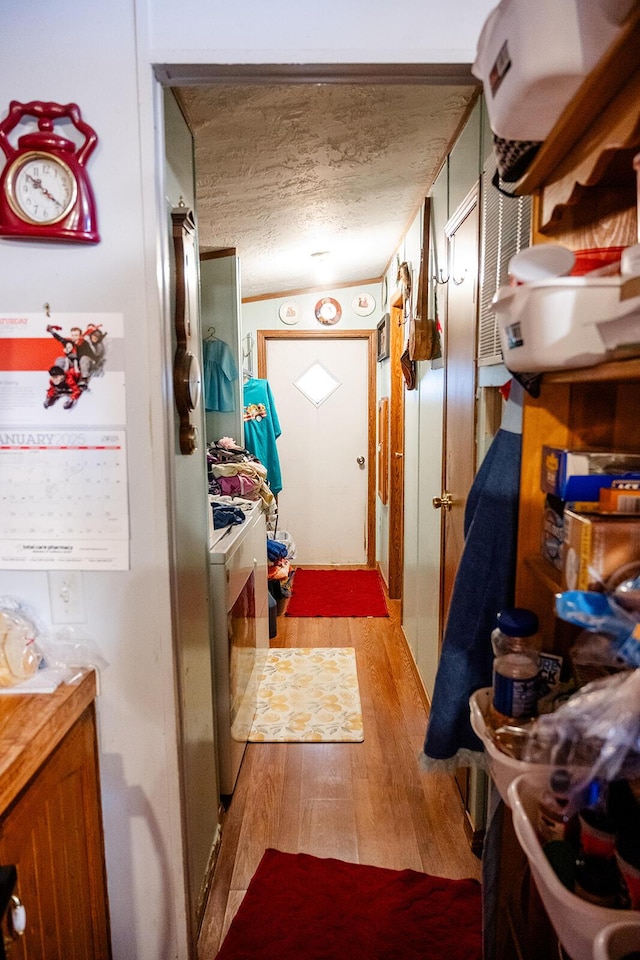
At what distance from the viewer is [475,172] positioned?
5.64ft

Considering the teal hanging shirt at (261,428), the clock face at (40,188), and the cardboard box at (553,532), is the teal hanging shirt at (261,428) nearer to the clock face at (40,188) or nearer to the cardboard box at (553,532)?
the clock face at (40,188)

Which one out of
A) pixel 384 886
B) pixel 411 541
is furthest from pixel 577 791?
pixel 411 541

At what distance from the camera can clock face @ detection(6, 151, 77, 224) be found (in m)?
1.09

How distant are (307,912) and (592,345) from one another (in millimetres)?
1710

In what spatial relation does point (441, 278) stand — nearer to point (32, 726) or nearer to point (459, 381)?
point (459, 381)

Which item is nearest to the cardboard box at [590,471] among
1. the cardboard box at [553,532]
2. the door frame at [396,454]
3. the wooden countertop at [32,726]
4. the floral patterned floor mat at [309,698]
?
the cardboard box at [553,532]

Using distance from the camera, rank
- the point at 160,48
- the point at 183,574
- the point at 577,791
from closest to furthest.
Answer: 1. the point at 577,791
2. the point at 160,48
3. the point at 183,574

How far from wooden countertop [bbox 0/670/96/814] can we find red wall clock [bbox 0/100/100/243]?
938mm

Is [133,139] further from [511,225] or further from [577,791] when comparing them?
[577,791]

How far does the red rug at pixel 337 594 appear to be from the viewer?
373 cm

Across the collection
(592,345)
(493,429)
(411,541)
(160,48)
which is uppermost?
(160,48)

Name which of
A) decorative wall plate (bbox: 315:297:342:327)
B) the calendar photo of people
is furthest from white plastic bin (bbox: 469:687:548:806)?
decorative wall plate (bbox: 315:297:342:327)

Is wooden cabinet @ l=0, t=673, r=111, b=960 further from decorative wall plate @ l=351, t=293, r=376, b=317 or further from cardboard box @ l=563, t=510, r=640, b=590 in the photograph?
decorative wall plate @ l=351, t=293, r=376, b=317

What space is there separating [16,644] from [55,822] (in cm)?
35
